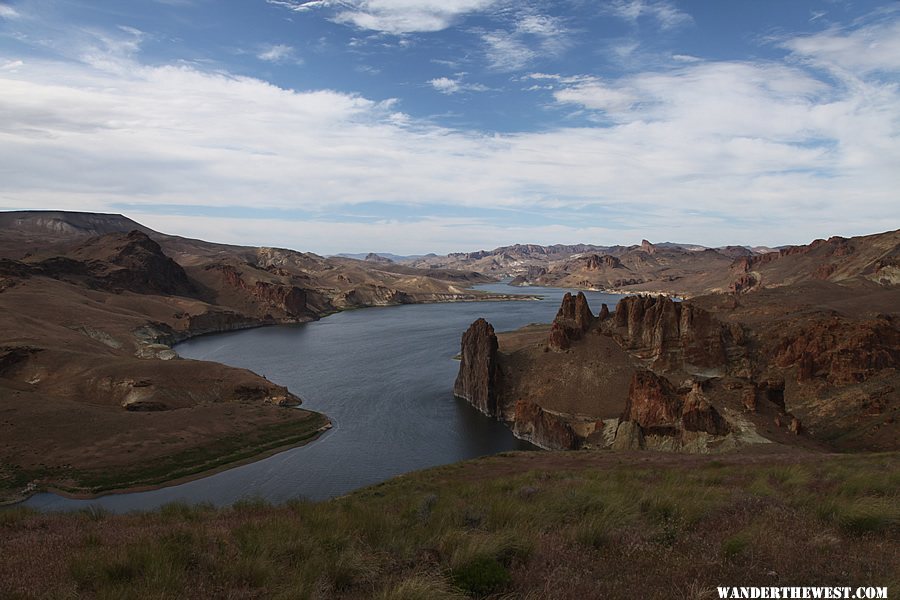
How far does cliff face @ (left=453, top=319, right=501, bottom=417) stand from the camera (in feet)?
215

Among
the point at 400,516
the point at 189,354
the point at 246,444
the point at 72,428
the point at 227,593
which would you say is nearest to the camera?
the point at 227,593

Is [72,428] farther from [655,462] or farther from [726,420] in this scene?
[726,420]

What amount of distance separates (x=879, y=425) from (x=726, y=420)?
1170cm

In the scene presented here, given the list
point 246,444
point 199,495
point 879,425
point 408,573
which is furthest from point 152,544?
point 879,425

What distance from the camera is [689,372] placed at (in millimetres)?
60781

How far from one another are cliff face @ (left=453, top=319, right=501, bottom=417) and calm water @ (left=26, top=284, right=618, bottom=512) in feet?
7.48

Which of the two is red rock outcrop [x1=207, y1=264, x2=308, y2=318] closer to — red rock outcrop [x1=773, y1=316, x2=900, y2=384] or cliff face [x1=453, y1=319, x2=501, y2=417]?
cliff face [x1=453, y1=319, x2=501, y2=417]

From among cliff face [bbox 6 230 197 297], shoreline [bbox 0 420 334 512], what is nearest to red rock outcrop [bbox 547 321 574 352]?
shoreline [bbox 0 420 334 512]

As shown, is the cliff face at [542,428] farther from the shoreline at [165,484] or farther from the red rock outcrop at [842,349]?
the red rock outcrop at [842,349]

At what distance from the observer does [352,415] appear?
63781 mm

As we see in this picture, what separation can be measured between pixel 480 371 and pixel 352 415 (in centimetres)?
1760

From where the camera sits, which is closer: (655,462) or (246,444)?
(655,462)

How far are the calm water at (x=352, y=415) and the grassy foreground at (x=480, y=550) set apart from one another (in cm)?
701

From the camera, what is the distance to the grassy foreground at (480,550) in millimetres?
6723
